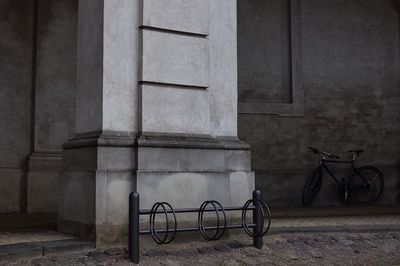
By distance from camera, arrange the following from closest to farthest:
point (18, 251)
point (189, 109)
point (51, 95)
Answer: point (18, 251) < point (189, 109) < point (51, 95)

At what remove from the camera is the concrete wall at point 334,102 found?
39.9 feet

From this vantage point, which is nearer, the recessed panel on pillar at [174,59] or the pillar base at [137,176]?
the pillar base at [137,176]

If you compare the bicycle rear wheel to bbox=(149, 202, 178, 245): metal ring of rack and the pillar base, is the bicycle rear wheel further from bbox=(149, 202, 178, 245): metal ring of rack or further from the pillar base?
bbox=(149, 202, 178, 245): metal ring of rack

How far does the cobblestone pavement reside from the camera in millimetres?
5688

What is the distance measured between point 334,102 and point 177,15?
22.5 ft

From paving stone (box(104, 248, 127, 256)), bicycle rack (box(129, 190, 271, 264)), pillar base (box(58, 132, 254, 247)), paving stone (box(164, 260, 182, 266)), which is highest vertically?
pillar base (box(58, 132, 254, 247))

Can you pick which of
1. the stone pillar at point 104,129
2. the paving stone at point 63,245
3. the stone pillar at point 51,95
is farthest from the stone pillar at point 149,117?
the stone pillar at point 51,95

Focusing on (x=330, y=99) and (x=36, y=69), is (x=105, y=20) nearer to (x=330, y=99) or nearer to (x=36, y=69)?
(x=36, y=69)

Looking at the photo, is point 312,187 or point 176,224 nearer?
point 176,224

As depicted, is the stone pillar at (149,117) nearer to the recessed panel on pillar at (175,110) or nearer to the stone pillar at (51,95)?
the recessed panel on pillar at (175,110)

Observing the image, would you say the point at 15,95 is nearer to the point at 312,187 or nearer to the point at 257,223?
the point at 257,223

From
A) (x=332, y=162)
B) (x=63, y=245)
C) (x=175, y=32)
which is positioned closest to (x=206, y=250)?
(x=63, y=245)

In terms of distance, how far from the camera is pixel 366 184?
1247cm

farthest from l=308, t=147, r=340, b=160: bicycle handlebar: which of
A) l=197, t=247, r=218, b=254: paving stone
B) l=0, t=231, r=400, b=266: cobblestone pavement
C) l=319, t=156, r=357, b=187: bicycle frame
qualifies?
l=197, t=247, r=218, b=254: paving stone
